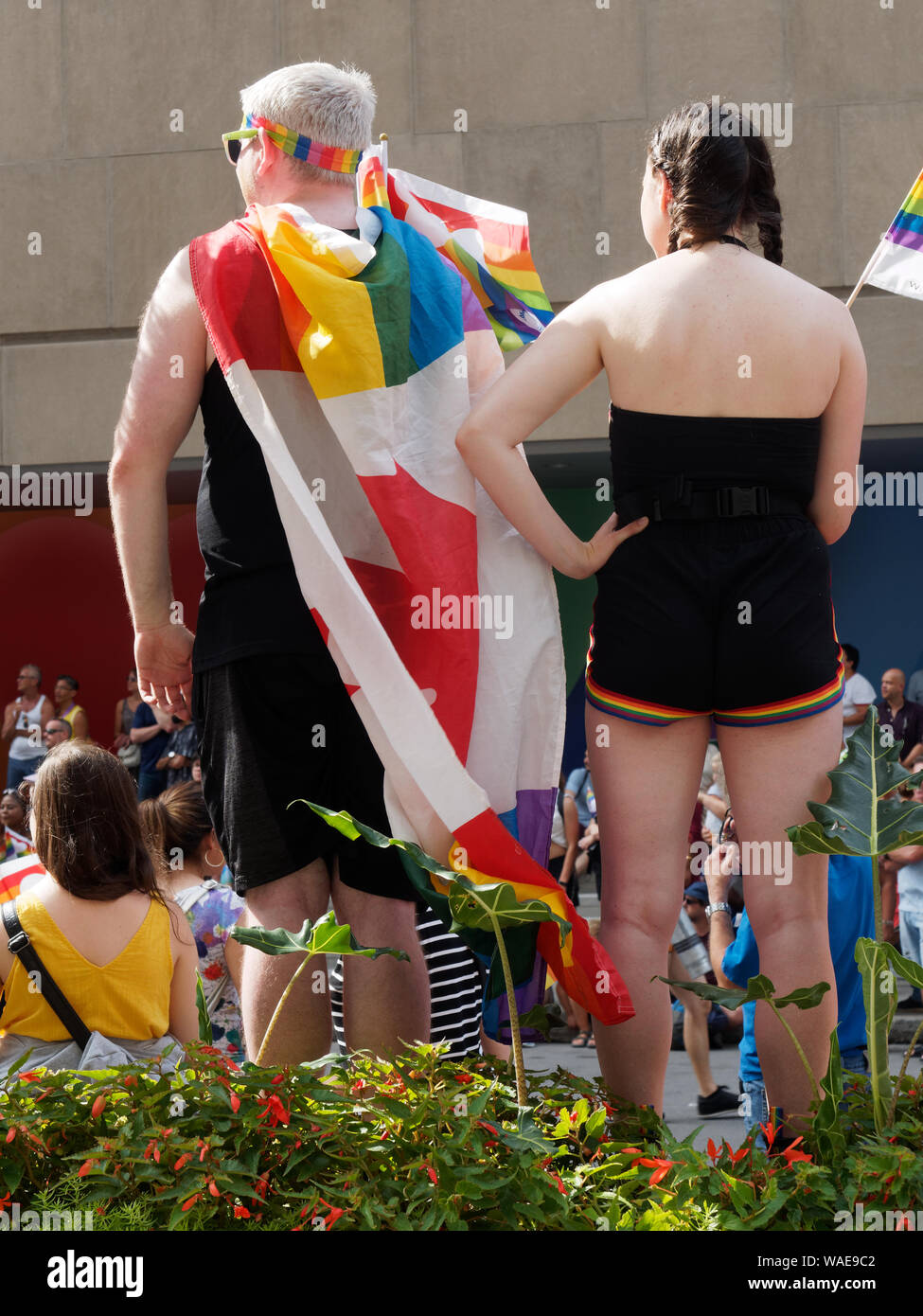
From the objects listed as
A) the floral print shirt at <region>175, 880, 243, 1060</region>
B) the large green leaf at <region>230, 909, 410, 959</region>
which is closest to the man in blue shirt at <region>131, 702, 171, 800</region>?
the floral print shirt at <region>175, 880, 243, 1060</region>

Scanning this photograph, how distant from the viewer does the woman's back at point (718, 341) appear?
258cm

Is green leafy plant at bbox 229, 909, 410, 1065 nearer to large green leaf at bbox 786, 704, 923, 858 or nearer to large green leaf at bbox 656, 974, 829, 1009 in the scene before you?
large green leaf at bbox 656, 974, 829, 1009

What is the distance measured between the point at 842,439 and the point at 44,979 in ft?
6.39

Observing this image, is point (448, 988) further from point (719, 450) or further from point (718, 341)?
point (718, 341)

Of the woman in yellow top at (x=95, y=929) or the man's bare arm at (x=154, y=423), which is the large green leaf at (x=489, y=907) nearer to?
the man's bare arm at (x=154, y=423)

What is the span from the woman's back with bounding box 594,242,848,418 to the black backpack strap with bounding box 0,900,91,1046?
66.4 inches

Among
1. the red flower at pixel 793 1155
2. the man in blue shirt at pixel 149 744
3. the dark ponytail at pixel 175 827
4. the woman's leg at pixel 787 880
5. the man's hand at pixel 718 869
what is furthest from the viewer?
the man in blue shirt at pixel 149 744

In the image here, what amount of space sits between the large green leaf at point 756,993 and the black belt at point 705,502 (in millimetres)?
804

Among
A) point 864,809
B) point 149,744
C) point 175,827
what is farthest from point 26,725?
point 864,809

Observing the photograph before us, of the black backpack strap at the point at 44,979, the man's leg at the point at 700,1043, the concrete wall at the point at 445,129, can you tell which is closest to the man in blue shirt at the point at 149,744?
the concrete wall at the point at 445,129

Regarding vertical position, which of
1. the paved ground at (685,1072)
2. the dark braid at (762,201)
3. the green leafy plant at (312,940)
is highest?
the dark braid at (762,201)

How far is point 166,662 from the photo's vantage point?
2807 mm

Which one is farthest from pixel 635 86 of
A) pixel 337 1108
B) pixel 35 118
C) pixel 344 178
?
pixel 337 1108

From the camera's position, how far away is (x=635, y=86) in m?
10.0
